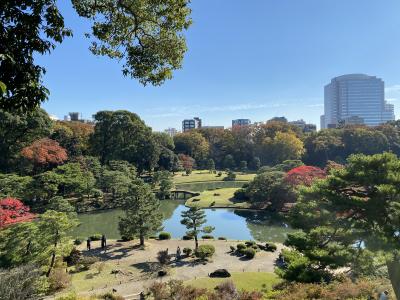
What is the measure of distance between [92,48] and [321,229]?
755 centimetres

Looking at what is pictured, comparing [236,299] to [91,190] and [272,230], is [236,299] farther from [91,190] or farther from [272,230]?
[91,190]

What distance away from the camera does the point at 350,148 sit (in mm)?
59688

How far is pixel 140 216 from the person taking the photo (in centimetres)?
2153

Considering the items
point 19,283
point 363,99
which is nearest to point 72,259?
point 19,283

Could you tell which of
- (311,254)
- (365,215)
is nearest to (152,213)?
(311,254)

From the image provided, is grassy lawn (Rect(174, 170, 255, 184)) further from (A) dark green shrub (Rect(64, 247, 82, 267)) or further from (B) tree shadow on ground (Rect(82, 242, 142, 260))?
(A) dark green shrub (Rect(64, 247, 82, 267))

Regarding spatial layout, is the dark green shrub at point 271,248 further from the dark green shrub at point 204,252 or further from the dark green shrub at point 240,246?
the dark green shrub at point 204,252

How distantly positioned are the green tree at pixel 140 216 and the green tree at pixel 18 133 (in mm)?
15726

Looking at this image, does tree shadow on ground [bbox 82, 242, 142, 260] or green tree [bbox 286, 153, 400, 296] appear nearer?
green tree [bbox 286, 153, 400, 296]

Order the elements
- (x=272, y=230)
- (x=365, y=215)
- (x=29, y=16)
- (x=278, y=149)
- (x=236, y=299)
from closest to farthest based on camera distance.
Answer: (x=29, y=16), (x=365, y=215), (x=236, y=299), (x=272, y=230), (x=278, y=149)

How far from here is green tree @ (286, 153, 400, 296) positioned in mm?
8133

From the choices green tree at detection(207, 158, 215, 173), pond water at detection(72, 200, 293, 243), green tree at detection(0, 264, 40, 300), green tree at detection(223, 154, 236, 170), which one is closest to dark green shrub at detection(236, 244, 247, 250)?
pond water at detection(72, 200, 293, 243)

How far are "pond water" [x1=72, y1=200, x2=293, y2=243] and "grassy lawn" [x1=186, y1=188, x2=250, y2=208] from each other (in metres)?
1.15

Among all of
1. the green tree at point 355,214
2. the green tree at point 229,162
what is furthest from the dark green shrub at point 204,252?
the green tree at point 229,162
